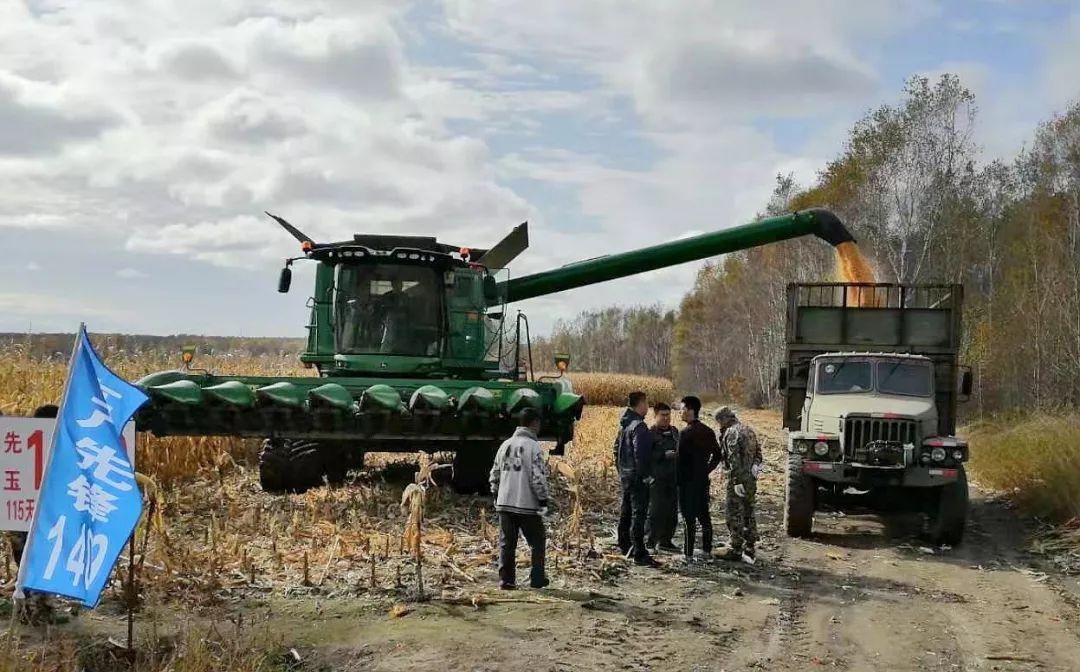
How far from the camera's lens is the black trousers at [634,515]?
10.3 m

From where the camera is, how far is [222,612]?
7.77 meters

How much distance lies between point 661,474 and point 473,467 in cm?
292

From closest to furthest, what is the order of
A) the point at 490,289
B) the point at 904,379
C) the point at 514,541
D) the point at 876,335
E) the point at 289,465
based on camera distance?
the point at 514,541
the point at 289,465
the point at 904,379
the point at 490,289
the point at 876,335

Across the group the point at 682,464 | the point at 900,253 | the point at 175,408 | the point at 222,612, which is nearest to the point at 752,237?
the point at 682,464

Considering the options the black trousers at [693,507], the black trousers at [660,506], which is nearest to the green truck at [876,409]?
the black trousers at [693,507]

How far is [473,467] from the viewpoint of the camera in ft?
41.5

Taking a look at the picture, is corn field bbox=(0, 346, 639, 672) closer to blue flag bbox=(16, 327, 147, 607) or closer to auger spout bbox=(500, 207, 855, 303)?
Result: blue flag bbox=(16, 327, 147, 607)

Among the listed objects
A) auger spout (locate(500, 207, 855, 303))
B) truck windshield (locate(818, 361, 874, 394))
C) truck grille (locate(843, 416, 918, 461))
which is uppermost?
auger spout (locate(500, 207, 855, 303))

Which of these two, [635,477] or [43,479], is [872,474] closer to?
[635,477]

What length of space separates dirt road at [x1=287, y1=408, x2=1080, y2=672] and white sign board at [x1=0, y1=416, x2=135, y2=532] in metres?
2.12

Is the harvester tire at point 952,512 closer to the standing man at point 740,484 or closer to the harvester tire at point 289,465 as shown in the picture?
the standing man at point 740,484

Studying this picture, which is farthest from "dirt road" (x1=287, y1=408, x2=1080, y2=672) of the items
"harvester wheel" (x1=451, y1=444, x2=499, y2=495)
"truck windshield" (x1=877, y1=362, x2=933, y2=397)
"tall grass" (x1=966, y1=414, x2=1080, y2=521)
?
"harvester wheel" (x1=451, y1=444, x2=499, y2=495)

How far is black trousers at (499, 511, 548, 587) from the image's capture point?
28.7 feet

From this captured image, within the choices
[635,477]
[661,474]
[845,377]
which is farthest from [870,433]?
[635,477]
